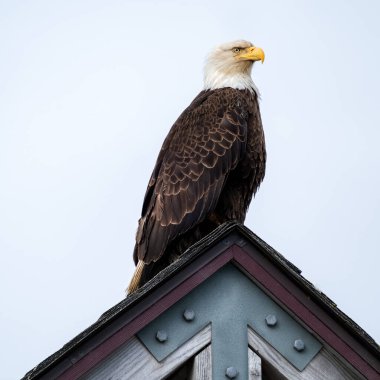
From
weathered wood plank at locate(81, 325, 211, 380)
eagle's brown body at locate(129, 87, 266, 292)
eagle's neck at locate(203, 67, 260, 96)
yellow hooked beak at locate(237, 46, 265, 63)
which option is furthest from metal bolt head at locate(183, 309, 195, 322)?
yellow hooked beak at locate(237, 46, 265, 63)

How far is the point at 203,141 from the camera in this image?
307 inches

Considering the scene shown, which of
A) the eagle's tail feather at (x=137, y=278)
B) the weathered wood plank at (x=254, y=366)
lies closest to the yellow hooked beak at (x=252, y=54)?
the eagle's tail feather at (x=137, y=278)

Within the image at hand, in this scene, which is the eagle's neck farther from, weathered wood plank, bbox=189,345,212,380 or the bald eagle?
weathered wood plank, bbox=189,345,212,380

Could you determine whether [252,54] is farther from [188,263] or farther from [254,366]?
[254,366]

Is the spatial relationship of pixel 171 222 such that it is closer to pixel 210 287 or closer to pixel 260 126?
pixel 260 126

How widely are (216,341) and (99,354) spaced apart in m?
0.56

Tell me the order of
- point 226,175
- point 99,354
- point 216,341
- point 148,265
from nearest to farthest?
point 99,354, point 216,341, point 148,265, point 226,175

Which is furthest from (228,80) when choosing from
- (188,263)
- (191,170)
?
(188,263)

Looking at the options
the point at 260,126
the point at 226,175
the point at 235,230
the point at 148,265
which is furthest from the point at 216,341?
the point at 260,126

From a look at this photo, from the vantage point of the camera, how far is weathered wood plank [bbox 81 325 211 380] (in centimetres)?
386

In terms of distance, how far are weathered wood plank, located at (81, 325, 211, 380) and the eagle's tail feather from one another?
8.99 ft

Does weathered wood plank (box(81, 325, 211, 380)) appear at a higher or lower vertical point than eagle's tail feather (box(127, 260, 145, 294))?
lower

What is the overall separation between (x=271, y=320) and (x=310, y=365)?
263mm

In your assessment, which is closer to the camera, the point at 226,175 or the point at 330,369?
the point at 330,369
